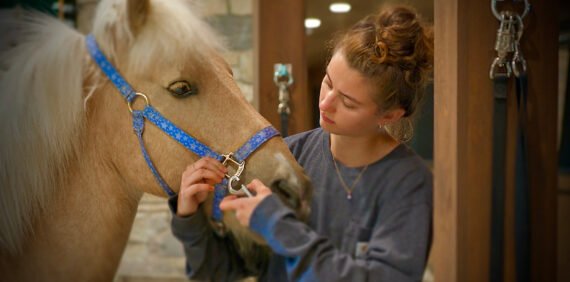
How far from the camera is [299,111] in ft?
2.11

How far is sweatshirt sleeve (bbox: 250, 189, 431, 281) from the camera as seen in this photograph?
0.48 metres

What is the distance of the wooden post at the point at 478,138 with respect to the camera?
55 cm

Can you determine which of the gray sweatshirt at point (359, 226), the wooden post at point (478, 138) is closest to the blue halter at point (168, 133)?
the gray sweatshirt at point (359, 226)

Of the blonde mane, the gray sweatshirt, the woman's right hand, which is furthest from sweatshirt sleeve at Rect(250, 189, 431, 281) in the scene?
A: the blonde mane

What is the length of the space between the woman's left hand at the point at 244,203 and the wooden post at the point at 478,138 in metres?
0.26

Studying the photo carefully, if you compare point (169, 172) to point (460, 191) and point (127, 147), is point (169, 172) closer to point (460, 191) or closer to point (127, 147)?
point (127, 147)

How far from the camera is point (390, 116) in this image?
52 centimetres

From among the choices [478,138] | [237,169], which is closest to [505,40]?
[478,138]

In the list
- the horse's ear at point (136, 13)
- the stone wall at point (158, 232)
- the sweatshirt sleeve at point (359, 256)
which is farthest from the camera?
the stone wall at point (158, 232)

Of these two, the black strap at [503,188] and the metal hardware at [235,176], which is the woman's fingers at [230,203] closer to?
the metal hardware at [235,176]

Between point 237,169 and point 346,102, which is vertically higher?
point 346,102

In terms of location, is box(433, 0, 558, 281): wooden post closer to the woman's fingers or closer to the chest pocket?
the chest pocket

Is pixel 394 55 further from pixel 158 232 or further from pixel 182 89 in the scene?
pixel 158 232

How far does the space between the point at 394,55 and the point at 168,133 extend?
15.8 inches
